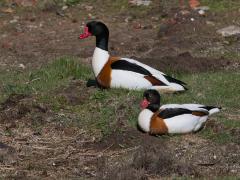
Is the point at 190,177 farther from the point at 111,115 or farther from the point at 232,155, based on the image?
the point at 111,115

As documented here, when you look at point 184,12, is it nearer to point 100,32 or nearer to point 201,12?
point 201,12

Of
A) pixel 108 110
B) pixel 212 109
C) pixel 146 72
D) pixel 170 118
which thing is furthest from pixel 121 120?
pixel 146 72

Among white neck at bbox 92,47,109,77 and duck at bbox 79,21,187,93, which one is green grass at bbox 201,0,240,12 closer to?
white neck at bbox 92,47,109,77

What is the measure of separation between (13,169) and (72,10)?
30.1 feet

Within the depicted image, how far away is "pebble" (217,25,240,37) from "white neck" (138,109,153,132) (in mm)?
5884

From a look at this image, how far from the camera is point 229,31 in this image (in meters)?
15.3

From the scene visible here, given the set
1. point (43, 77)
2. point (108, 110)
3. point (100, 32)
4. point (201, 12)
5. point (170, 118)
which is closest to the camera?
point (170, 118)

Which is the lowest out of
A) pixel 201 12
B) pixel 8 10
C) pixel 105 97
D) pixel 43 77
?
pixel 8 10

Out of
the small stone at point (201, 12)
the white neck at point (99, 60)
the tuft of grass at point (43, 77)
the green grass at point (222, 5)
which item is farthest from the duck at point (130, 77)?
the green grass at point (222, 5)

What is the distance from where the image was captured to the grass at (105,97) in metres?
10.1

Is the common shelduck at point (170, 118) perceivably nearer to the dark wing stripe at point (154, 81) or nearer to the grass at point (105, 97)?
the grass at point (105, 97)

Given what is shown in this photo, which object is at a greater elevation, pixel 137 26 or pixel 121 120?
pixel 121 120

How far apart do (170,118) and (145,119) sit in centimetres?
30

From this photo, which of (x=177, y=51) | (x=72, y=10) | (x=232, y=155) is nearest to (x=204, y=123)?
(x=232, y=155)
